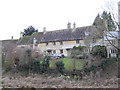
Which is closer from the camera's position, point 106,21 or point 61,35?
point 106,21

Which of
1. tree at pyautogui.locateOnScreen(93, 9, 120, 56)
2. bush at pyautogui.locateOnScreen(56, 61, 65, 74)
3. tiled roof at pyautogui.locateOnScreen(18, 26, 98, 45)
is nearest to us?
bush at pyautogui.locateOnScreen(56, 61, 65, 74)

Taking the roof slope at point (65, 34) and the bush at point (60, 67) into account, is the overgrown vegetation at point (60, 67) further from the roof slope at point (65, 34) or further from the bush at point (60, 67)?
the roof slope at point (65, 34)

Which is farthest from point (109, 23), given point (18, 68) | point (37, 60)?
point (18, 68)

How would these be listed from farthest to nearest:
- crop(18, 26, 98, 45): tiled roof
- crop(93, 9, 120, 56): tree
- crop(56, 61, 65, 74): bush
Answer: crop(18, 26, 98, 45): tiled roof < crop(93, 9, 120, 56): tree < crop(56, 61, 65, 74): bush

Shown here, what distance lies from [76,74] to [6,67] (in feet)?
27.8

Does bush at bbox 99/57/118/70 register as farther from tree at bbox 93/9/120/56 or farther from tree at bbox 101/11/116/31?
tree at bbox 101/11/116/31

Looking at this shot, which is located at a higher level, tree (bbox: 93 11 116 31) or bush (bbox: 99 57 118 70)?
tree (bbox: 93 11 116 31)

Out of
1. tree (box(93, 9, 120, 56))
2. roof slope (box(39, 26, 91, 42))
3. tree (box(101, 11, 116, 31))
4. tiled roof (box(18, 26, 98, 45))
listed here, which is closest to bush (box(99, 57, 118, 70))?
tree (box(93, 9, 120, 56))

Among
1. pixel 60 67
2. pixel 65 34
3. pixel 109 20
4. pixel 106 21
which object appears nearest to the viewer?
pixel 60 67

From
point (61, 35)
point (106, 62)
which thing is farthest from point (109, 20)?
point (61, 35)

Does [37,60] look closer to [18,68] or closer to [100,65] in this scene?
[18,68]

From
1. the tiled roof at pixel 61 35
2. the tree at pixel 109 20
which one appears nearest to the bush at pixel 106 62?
the tree at pixel 109 20

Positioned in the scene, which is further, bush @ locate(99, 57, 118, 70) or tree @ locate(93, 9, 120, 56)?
tree @ locate(93, 9, 120, 56)

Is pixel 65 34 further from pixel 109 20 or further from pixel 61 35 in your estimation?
pixel 109 20
